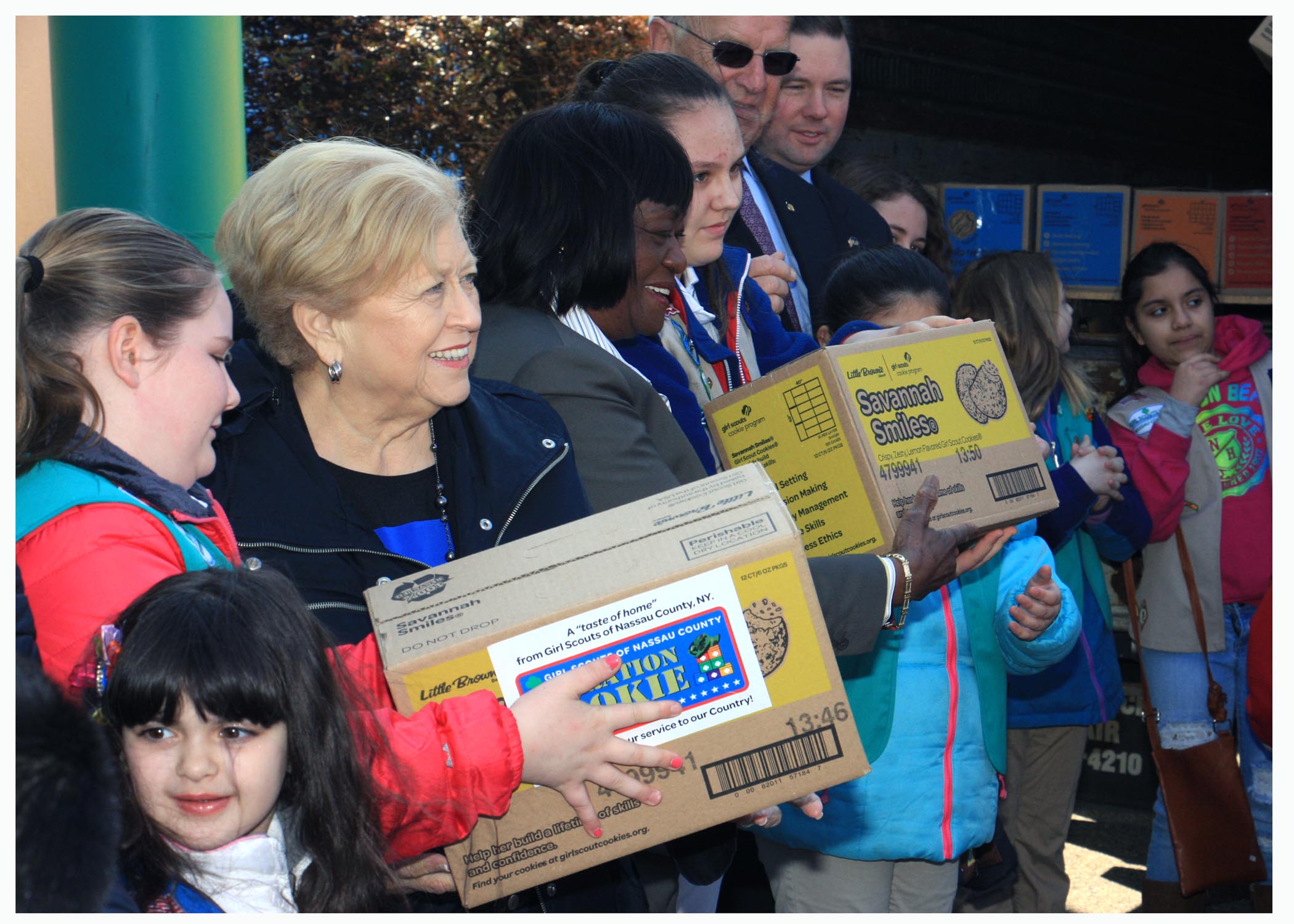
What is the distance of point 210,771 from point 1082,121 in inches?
294

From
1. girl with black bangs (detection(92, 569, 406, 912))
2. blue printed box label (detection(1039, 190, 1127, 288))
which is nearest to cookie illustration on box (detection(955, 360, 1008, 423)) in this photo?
girl with black bangs (detection(92, 569, 406, 912))

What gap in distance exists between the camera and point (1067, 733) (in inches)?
157

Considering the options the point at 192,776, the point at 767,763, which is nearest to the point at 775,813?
the point at 767,763

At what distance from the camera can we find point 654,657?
5.91 feet

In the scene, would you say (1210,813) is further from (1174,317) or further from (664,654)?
(664,654)

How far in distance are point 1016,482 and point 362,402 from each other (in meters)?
1.30

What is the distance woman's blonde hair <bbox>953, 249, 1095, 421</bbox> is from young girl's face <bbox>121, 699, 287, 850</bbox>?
300cm

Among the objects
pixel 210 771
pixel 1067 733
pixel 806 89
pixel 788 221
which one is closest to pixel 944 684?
pixel 1067 733

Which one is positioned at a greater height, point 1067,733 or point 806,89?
point 806,89

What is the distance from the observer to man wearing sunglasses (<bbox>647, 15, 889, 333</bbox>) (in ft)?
12.1

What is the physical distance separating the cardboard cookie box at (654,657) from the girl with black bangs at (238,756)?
0.48 feet

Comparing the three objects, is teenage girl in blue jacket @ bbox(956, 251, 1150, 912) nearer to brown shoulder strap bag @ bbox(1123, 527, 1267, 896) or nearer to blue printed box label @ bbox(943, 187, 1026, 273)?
brown shoulder strap bag @ bbox(1123, 527, 1267, 896)

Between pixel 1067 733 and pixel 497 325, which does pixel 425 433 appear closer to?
pixel 497 325

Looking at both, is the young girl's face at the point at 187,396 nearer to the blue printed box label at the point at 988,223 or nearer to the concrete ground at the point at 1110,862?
the concrete ground at the point at 1110,862
